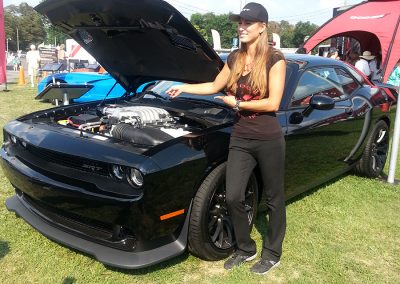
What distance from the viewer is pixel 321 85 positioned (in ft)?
13.4

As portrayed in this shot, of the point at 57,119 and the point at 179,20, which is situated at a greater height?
the point at 179,20

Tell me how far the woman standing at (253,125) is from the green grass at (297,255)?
0.20 metres

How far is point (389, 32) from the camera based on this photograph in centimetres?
953

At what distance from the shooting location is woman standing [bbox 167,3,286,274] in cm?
257

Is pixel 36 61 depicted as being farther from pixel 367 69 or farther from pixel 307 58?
pixel 307 58

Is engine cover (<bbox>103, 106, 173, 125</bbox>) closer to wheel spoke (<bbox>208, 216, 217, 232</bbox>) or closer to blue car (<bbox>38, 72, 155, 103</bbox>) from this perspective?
wheel spoke (<bbox>208, 216, 217, 232</bbox>)

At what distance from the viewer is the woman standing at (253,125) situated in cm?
257

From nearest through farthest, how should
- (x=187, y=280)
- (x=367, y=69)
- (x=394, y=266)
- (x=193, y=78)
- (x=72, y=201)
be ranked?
1. (x=72, y=201)
2. (x=187, y=280)
3. (x=394, y=266)
4. (x=193, y=78)
5. (x=367, y=69)

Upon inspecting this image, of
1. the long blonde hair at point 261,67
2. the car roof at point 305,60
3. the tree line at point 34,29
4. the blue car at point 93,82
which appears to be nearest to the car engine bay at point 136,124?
the long blonde hair at point 261,67

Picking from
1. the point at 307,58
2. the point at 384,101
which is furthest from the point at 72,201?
the point at 384,101

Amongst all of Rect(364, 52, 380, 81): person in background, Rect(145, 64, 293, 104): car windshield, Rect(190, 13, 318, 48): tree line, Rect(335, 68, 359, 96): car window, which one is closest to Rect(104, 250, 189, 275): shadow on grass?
Rect(145, 64, 293, 104): car windshield

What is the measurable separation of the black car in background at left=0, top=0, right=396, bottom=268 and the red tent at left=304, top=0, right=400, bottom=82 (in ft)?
19.5

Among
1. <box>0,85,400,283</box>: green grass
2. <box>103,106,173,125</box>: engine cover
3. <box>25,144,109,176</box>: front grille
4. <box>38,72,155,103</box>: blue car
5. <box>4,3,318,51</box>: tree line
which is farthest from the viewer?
<box>4,3,318,51</box>: tree line

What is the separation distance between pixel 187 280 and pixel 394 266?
1.60 meters
